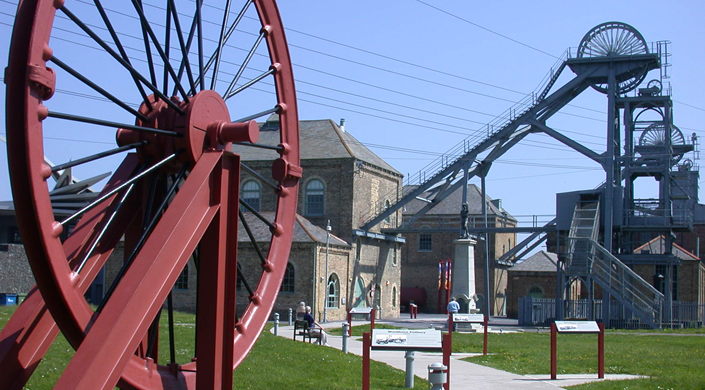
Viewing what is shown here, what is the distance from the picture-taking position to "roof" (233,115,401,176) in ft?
148

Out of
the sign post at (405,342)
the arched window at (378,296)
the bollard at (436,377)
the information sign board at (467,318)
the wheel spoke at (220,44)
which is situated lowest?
the arched window at (378,296)

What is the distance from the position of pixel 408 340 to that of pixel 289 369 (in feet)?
12.6

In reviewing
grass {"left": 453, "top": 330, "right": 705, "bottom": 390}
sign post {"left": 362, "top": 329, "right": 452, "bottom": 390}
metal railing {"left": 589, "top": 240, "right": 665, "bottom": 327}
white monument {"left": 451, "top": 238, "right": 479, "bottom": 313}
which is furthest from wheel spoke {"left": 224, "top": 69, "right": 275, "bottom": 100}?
metal railing {"left": 589, "top": 240, "right": 665, "bottom": 327}

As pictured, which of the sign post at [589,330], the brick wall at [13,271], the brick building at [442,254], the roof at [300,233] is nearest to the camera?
the sign post at [589,330]

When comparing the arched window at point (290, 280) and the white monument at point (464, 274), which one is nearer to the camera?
the white monument at point (464, 274)

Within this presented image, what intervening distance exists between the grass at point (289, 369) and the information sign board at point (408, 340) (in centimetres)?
163

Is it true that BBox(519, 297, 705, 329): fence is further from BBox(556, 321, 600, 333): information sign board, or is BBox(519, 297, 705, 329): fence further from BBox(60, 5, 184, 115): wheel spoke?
BBox(60, 5, 184, 115): wheel spoke

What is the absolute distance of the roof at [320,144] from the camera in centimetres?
4506

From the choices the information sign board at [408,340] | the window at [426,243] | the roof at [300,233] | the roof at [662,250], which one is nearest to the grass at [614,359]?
the information sign board at [408,340]

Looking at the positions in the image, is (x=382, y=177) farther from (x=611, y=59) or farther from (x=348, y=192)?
(x=611, y=59)

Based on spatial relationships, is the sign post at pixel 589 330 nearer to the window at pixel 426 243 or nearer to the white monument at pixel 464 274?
the white monument at pixel 464 274

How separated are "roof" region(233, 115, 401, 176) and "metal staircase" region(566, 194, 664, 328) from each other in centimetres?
1300

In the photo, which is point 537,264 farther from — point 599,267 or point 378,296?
point 599,267

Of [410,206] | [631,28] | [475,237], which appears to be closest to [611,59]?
[631,28]
